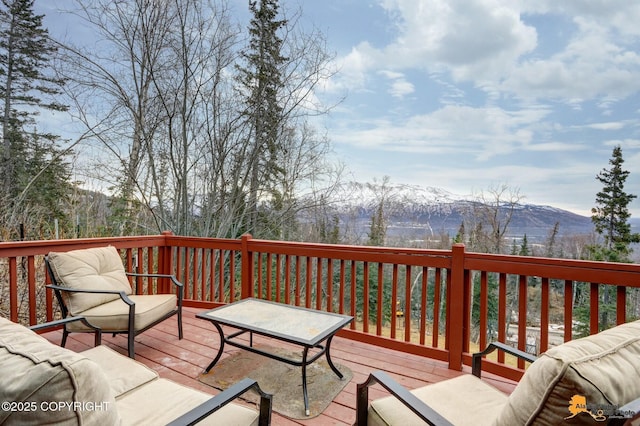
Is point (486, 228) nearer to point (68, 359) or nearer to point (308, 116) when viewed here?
point (308, 116)

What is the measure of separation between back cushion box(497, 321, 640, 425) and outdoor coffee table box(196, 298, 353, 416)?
1.30 meters

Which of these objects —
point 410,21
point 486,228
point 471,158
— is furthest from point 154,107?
point 486,228

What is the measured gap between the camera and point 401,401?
48.5 inches

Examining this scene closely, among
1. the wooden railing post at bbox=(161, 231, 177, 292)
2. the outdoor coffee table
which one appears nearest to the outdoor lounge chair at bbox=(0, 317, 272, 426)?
the outdoor coffee table

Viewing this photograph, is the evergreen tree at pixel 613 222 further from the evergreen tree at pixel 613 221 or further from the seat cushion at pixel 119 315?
the seat cushion at pixel 119 315

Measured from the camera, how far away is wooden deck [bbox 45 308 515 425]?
218 cm

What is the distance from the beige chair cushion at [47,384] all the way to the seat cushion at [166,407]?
0.49m

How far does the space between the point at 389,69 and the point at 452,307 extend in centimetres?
699

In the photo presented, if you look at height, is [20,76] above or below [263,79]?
above

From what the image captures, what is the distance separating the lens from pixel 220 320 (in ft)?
7.84

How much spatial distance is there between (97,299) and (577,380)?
340 cm

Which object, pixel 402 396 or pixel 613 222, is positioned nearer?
pixel 402 396

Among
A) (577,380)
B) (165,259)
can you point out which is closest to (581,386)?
(577,380)

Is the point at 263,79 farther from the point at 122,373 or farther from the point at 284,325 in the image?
the point at 122,373
